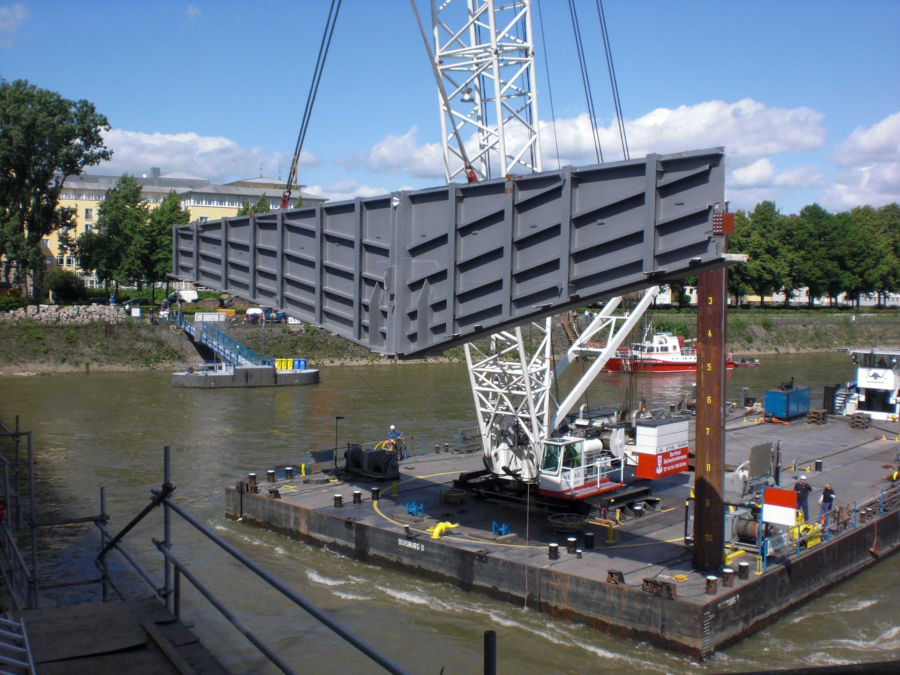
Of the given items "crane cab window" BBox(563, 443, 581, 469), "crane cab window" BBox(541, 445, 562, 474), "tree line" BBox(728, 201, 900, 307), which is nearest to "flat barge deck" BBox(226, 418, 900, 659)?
"crane cab window" BBox(541, 445, 562, 474)

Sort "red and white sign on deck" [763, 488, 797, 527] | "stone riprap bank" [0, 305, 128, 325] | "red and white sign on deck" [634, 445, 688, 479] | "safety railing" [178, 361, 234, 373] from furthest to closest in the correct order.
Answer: "stone riprap bank" [0, 305, 128, 325] < "safety railing" [178, 361, 234, 373] < "red and white sign on deck" [634, 445, 688, 479] < "red and white sign on deck" [763, 488, 797, 527]

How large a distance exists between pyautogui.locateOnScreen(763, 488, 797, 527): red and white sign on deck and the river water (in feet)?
5.90

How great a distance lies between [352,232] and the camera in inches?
508

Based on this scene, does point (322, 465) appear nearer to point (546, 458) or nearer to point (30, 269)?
point (546, 458)

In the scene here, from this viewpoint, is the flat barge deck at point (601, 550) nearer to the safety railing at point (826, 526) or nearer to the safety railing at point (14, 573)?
the safety railing at point (826, 526)

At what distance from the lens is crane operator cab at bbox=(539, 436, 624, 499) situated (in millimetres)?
16312

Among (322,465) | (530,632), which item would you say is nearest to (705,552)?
(530,632)

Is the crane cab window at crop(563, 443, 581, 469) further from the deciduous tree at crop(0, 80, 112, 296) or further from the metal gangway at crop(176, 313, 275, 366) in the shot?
the deciduous tree at crop(0, 80, 112, 296)

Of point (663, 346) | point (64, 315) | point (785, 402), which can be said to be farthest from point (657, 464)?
point (663, 346)

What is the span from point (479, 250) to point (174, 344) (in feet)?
151

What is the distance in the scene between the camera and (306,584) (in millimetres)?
15375

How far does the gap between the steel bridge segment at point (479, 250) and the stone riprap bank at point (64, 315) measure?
41600mm

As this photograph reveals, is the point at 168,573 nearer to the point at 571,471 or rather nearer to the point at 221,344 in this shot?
the point at 571,471

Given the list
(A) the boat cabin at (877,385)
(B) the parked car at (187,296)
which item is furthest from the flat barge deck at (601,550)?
(B) the parked car at (187,296)
